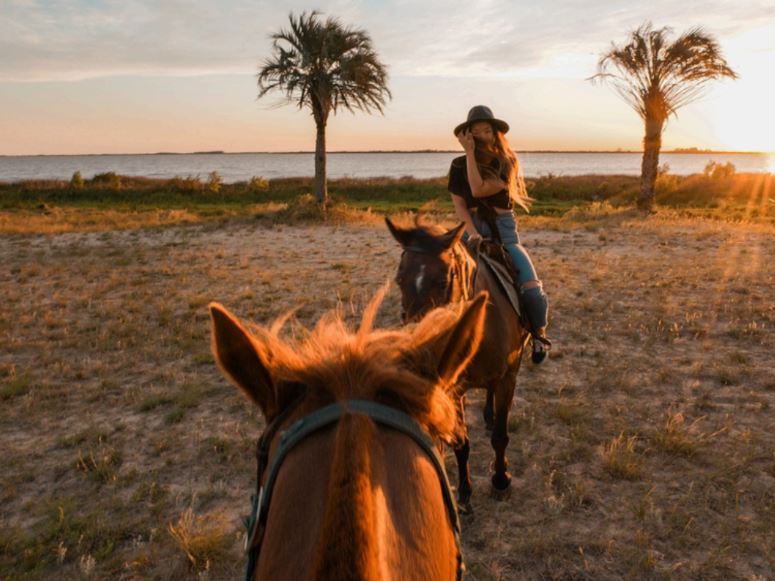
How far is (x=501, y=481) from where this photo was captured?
4008 mm

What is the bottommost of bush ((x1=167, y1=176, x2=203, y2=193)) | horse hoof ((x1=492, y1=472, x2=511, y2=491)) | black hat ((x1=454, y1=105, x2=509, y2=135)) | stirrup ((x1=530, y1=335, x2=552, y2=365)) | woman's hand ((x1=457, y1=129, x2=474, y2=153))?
horse hoof ((x1=492, y1=472, x2=511, y2=491))

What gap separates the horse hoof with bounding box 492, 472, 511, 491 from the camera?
13.1 ft

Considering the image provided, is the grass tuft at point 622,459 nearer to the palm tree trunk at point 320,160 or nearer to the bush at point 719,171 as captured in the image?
the palm tree trunk at point 320,160

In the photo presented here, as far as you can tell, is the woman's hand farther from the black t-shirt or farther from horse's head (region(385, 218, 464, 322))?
horse's head (region(385, 218, 464, 322))

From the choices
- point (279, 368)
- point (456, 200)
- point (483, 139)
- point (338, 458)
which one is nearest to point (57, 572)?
point (279, 368)

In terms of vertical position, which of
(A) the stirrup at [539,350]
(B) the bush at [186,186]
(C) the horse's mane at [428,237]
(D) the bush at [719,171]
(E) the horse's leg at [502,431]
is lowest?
(E) the horse's leg at [502,431]

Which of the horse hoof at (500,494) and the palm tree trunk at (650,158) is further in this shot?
the palm tree trunk at (650,158)

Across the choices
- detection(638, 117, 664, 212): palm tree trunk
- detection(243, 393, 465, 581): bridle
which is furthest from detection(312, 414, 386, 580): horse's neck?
detection(638, 117, 664, 212): palm tree trunk

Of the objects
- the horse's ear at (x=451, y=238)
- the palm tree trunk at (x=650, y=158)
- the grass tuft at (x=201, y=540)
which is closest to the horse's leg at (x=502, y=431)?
the horse's ear at (x=451, y=238)

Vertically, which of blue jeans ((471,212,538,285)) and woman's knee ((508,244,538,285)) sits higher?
blue jeans ((471,212,538,285))

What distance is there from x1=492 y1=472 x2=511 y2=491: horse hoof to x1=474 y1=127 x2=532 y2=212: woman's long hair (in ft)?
7.50

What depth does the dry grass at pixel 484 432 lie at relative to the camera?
11.2ft

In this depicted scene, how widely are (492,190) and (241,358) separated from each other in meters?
3.37

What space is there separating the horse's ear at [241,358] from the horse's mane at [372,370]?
0.03 metres
